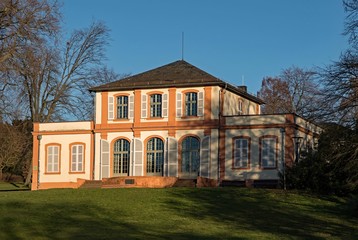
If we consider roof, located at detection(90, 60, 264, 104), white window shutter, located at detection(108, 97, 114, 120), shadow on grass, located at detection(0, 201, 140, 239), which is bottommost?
shadow on grass, located at detection(0, 201, 140, 239)

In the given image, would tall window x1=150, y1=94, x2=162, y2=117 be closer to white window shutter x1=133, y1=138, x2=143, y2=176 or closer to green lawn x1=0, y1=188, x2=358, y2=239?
white window shutter x1=133, y1=138, x2=143, y2=176

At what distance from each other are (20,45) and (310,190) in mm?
18210

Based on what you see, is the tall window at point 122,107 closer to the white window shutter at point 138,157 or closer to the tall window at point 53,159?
the white window shutter at point 138,157

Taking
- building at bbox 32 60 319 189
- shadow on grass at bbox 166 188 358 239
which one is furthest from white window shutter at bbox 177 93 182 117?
shadow on grass at bbox 166 188 358 239

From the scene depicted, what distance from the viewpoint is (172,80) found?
46.6m

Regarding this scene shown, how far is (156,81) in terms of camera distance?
46844 millimetres

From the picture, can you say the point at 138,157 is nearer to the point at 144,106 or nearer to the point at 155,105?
the point at 144,106

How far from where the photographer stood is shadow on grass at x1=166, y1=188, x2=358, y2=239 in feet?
77.5

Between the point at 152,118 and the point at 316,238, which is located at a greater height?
the point at 152,118

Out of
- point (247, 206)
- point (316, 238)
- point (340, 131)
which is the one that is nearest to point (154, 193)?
point (247, 206)

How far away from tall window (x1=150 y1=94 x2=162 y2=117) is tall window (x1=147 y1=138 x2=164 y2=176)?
1.86 metres

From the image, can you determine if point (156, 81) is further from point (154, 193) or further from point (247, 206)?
point (247, 206)

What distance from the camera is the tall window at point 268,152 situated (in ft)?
142

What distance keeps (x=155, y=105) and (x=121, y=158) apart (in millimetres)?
4510
